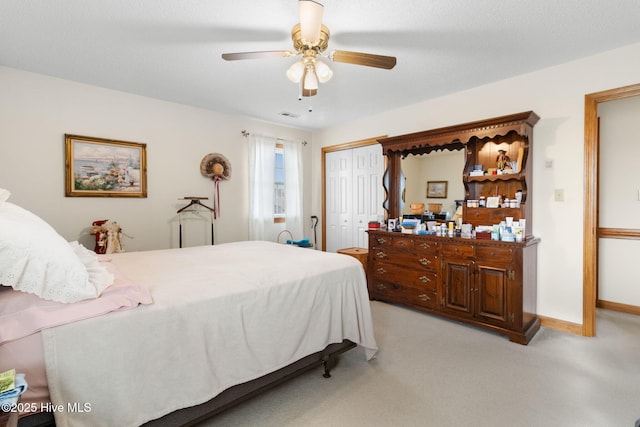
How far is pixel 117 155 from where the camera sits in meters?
3.51

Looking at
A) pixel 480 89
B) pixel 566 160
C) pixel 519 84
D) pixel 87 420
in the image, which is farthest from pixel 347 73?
pixel 87 420

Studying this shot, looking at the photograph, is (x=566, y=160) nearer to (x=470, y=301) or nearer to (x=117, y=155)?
(x=470, y=301)

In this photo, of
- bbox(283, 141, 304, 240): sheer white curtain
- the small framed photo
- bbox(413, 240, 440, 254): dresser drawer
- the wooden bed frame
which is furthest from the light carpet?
bbox(283, 141, 304, 240): sheer white curtain

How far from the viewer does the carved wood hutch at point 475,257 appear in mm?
2795

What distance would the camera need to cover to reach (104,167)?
3.44 meters

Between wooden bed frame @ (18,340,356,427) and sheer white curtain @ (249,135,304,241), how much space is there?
284cm

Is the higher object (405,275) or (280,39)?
(280,39)

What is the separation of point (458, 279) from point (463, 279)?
0.05 meters

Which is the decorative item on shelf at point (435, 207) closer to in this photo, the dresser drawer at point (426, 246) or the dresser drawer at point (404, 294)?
the dresser drawer at point (426, 246)

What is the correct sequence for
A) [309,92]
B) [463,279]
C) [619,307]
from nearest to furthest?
[309,92] → [463,279] → [619,307]

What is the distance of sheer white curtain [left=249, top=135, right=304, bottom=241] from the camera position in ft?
15.3

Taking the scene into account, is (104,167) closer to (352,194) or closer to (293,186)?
(293,186)

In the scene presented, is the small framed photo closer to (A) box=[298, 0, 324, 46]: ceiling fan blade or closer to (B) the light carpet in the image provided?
(B) the light carpet

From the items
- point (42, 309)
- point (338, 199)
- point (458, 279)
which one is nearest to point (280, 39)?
point (42, 309)
